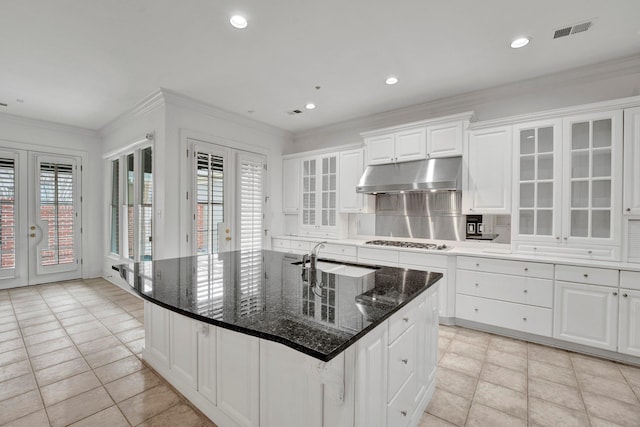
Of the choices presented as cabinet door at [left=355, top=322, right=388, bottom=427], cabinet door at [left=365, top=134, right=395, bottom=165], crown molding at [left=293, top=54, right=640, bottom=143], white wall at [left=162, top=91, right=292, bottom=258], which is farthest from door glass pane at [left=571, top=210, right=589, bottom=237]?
white wall at [left=162, top=91, right=292, bottom=258]

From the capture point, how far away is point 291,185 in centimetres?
541

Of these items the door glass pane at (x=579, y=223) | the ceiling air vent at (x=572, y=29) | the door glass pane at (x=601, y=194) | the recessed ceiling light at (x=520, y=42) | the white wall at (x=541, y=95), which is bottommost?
the door glass pane at (x=579, y=223)

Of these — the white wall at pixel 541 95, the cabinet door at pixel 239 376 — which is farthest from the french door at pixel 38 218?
the white wall at pixel 541 95

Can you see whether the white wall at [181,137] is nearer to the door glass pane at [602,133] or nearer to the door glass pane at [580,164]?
the door glass pane at [580,164]

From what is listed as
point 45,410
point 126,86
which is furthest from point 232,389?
point 126,86

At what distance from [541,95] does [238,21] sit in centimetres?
341

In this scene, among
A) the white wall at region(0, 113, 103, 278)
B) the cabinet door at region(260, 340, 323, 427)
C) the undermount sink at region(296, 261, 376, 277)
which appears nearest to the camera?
Answer: the cabinet door at region(260, 340, 323, 427)

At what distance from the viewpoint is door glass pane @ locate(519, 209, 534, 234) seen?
3157 millimetres

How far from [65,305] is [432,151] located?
543cm

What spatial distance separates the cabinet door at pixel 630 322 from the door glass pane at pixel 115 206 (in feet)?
22.6

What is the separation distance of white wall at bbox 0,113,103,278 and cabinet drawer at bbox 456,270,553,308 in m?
6.46

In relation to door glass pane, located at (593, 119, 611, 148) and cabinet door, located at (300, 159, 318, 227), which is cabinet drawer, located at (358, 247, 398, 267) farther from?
door glass pane, located at (593, 119, 611, 148)

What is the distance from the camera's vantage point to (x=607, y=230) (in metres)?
2.76

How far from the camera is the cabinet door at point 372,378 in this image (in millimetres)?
1169
